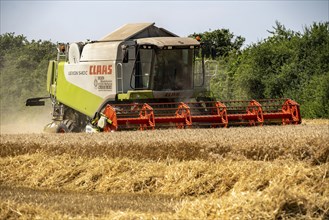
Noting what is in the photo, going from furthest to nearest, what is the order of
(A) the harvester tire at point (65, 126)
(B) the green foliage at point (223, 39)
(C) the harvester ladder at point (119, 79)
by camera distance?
(B) the green foliage at point (223, 39)
(A) the harvester tire at point (65, 126)
(C) the harvester ladder at point (119, 79)

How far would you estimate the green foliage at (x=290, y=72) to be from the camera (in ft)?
92.9

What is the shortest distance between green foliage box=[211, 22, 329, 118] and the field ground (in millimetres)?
13065

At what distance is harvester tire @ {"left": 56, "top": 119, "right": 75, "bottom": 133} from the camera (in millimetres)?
21047

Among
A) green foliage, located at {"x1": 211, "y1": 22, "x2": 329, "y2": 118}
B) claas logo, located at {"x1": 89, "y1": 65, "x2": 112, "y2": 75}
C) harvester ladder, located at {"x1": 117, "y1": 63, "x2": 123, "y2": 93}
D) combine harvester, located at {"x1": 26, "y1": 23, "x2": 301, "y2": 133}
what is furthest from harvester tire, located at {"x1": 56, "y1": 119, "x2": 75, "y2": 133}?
green foliage, located at {"x1": 211, "y1": 22, "x2": 329, "y2": 118}

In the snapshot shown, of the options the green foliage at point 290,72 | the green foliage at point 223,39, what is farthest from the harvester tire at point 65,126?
the green foliage at point 223,39

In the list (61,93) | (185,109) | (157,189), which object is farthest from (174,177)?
(61,93)

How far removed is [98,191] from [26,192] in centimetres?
104

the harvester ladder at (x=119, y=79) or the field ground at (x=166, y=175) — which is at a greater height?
the harvester ladder at (x=119, y=79)

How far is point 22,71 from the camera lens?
36.6m

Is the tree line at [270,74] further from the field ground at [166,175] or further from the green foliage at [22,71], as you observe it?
the field ground at [166,175]

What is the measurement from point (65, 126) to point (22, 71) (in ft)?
52.5

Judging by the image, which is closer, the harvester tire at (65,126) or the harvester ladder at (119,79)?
the harvester ladder at (119,79)

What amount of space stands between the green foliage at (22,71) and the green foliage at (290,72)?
750 centimetres

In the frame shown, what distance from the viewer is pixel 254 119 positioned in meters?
19.1
